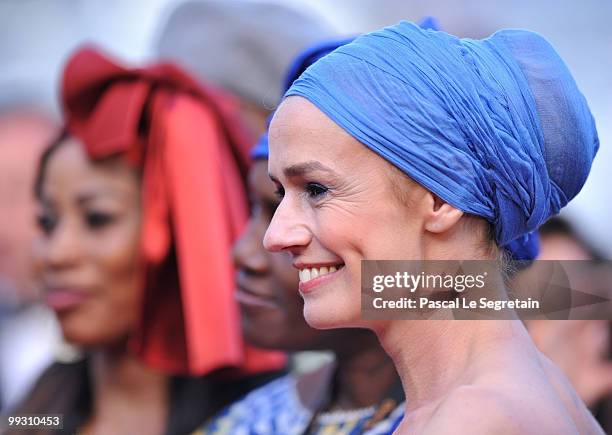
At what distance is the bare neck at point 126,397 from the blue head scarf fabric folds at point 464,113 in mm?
1709

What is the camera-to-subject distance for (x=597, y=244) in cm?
345

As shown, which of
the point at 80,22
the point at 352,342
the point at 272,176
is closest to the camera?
the point at 272,176

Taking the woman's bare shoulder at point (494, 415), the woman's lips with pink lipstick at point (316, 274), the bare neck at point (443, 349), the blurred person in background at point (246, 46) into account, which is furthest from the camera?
the blurred person in background at point (246, 46)

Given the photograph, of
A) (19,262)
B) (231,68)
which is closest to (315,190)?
(231,68)

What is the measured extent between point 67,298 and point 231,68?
119 cm

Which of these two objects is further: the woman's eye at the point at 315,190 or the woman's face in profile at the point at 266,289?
the woman's face in profile at the point at 266,289

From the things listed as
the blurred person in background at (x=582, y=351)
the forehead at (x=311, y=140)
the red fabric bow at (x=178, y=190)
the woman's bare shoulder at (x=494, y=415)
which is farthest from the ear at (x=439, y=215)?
the red fabric bow at (x=178, y=190)

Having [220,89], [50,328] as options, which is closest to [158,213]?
[220,89]

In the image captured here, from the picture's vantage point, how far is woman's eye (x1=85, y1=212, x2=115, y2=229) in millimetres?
3204

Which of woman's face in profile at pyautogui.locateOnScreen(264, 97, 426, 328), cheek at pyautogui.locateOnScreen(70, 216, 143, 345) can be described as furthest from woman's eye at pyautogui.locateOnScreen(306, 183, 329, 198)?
cheek at pyautogui.locateOnScreen(70, 216, 143, 345)

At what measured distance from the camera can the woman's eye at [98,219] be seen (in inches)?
126

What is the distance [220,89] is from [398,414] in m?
1.86

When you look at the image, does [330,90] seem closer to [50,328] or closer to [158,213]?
[158,213]

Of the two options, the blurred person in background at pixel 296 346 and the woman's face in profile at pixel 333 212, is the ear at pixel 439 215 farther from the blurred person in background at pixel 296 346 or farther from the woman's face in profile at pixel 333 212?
the blurred person in background at pixel 296 346
